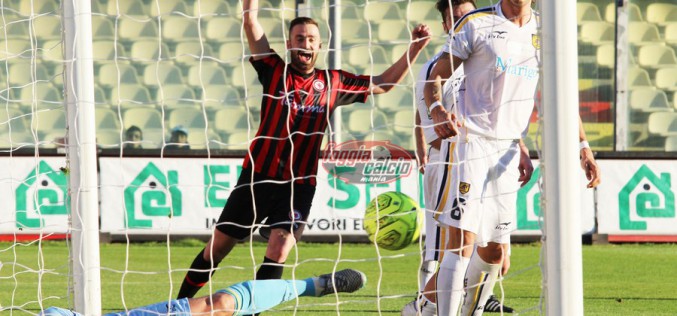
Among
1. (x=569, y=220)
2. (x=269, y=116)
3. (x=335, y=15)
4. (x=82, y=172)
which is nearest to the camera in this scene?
(x=569, y=220)

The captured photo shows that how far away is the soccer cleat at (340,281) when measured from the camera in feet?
A: 16.8

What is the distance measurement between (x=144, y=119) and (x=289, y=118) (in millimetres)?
8380

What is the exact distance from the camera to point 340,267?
32.0 ft

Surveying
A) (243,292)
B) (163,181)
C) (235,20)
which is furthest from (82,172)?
(235,20)

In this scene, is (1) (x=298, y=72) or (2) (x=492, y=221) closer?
(2) (x=492, y=221)

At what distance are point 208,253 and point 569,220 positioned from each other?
2.51 metres

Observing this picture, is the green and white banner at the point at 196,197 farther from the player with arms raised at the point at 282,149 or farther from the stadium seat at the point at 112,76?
the player with arms raised at the point at 282,149

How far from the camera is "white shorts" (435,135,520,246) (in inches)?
209

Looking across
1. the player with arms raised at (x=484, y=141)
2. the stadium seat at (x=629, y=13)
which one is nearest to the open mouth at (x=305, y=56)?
the player with arms raised at (x=484, y=141)

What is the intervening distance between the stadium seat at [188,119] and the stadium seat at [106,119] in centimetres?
69

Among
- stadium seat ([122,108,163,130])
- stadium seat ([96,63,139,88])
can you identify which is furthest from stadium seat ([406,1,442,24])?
stadium seat ([96,63,139,88])

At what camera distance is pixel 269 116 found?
5.93 metres

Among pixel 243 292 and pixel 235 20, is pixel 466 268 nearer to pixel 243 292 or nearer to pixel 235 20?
pixel 243 292

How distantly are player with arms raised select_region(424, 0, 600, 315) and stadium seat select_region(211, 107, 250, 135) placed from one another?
8664 millimetres
